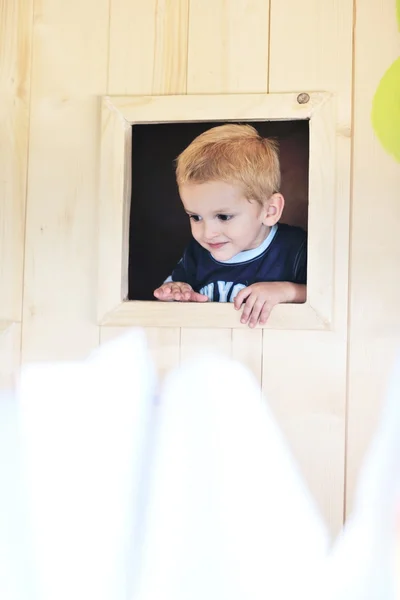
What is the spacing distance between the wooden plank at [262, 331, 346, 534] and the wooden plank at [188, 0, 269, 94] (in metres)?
0.45

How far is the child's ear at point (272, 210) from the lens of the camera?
50.3 inches

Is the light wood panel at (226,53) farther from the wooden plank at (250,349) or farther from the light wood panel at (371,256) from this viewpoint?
the light wood panel at (371,256)

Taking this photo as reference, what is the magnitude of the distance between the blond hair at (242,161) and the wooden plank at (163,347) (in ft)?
0.90

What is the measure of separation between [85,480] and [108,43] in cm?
79

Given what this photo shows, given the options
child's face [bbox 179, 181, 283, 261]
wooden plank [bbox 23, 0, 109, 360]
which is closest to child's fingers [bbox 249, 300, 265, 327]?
child's face [bbox 179, 181, 283, 261]

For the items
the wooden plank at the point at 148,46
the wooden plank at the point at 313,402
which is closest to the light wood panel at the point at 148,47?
the wooden plank at the point at 148,46

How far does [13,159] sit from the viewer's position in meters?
1.36

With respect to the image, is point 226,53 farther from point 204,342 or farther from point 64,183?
point 204,342

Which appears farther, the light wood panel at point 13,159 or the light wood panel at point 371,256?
the light wood panel at point 13,159

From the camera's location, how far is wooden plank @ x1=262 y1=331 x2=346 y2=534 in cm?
124

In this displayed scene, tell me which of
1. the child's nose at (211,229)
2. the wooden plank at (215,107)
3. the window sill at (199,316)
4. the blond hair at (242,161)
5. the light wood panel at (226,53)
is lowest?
the window sill at (199,316)

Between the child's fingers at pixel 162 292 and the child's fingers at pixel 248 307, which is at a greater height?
the child's fingers at pixel 162 292

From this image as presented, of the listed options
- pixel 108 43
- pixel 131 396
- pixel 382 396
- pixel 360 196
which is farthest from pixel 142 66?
pixel 382 396

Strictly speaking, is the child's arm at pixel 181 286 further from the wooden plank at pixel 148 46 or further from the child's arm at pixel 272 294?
the wooden plank at pixel 148 46
